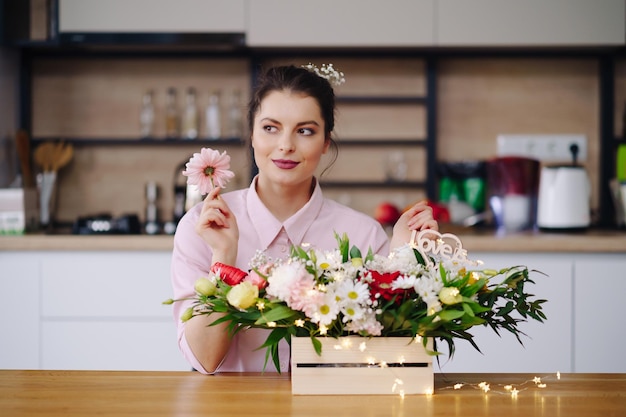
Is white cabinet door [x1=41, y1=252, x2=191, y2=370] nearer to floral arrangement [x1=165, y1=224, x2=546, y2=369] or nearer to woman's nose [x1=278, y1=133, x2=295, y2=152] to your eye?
woman's nose [x1=278, y1=133, x2=295, y2=152]

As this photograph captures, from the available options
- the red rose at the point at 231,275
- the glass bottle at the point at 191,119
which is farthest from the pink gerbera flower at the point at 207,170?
the glass bottle at the point at 191,119

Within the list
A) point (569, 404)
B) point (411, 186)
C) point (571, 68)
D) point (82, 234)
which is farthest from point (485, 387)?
point (571, 68)

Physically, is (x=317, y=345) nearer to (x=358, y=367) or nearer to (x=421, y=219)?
(x=358, y=367)

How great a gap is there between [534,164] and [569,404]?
2130 mm

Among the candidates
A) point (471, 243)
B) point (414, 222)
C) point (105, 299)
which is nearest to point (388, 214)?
point (471, 243)

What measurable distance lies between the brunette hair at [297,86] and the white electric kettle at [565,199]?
1.54m

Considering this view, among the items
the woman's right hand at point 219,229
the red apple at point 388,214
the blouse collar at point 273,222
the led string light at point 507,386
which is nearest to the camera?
the led string light at point 507,386

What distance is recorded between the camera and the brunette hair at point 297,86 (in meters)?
1.70

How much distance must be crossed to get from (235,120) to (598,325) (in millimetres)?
1728

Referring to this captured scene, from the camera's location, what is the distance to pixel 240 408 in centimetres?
115

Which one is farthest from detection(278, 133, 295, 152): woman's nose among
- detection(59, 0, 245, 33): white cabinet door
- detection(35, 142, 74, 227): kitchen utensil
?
detection(35, 142, 74, 227): kitchen utensil

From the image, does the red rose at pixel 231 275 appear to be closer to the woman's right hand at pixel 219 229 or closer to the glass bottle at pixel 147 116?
the woman's right hand at pixel 219 229

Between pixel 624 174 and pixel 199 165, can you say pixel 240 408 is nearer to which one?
pixel 199 165

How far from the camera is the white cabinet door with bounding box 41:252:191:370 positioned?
281cm
